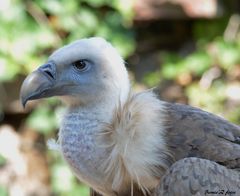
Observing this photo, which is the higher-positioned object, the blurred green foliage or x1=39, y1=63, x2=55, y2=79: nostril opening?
x1=39, y1=63, x2=55, y2=79: nostril opening

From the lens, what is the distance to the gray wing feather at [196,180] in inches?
70.3

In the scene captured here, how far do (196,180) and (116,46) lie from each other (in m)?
2.31

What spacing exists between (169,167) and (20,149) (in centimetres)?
254

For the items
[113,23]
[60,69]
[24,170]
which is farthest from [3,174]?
[60,69]

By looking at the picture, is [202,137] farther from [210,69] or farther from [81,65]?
[210,69]

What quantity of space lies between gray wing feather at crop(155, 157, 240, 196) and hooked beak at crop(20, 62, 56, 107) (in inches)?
17.4

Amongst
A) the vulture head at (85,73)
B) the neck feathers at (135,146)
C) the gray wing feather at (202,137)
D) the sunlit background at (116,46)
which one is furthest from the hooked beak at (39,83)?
the sunlit background at (116,46)

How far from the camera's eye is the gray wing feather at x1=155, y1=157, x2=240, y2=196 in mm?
1785

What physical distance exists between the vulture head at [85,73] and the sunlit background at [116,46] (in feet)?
5.83

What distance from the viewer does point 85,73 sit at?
210cm

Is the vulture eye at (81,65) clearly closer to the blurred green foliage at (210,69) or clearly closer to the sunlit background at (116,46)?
the sunlit background at (116,46)

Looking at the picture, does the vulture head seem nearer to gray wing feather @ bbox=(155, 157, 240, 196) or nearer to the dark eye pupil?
the dark eye pupil

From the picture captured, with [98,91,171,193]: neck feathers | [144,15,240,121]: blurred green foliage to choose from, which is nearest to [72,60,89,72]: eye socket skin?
[98,91,171,193]: neck feathers

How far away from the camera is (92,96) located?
2062 mm
